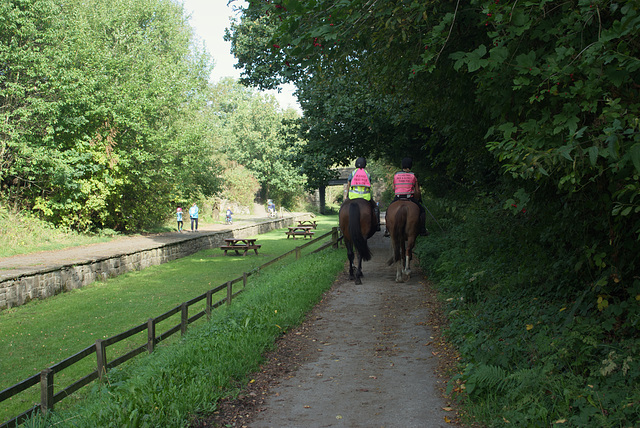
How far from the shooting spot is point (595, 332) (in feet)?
14.2

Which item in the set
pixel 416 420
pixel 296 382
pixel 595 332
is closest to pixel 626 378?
pixel 595 332

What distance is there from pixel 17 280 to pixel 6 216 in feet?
26.4

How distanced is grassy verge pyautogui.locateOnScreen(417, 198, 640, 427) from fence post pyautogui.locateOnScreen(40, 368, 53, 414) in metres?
4.03

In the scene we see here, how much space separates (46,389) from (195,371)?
5.24 ft

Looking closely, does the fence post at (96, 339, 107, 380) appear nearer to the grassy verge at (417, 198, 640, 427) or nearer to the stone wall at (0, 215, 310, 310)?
the grassy verge at (417, 198, 640, 427)

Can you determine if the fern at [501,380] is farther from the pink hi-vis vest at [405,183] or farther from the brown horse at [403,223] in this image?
the pink hi-vis vest at [405,183]

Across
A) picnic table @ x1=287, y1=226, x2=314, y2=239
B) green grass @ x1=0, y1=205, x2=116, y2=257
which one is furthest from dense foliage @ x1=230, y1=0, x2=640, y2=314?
picnic table @ x1=287, y1=226, x2=314, y2=239

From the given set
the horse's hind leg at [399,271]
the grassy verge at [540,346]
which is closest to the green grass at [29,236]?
the horse's hind leg at [399,271]

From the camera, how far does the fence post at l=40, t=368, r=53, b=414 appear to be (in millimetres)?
5371

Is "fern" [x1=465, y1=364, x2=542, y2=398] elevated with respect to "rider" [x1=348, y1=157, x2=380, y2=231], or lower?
lower

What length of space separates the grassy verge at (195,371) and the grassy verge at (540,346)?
88.2 inches

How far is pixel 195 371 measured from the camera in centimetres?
530

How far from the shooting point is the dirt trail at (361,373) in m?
4.53

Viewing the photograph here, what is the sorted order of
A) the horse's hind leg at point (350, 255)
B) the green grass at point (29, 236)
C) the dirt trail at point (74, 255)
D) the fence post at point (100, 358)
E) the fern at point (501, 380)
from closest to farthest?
1. the fern at point (501, 380)
2. the fence post at point (100, 358)
3. the horse's hind leg at point (350, 255)
4. the dirt trail at point (74, 255)
5. the green grass at point (29, 236)
